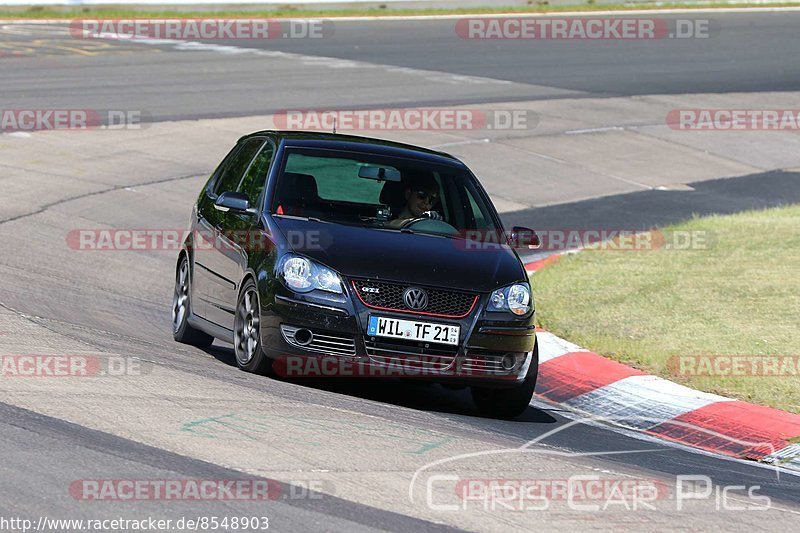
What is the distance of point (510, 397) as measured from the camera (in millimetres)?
8727

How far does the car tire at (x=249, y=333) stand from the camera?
8.46 meters

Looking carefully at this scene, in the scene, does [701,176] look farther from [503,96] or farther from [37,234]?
[37,234]

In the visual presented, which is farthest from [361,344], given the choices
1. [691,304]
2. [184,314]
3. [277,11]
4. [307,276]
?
[277,11]

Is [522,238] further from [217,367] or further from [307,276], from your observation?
[217,367]

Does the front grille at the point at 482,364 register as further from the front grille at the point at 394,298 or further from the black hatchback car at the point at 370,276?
the front grille at the point at 394,298

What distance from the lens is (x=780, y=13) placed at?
4053cm

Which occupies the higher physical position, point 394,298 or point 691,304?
point 394,298

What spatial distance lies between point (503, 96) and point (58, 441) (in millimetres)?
19568

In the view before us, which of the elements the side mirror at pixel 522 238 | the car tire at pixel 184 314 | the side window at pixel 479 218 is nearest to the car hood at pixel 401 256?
the side mirror at pixel 522 238

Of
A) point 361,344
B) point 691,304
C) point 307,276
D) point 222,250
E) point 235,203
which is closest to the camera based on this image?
point 361,344

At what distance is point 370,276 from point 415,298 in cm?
30

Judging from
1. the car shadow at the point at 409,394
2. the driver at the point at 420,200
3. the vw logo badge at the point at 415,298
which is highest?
the driver at the point at 420,200

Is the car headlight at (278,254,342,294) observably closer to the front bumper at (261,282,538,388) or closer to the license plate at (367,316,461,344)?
the front bumper at (261,282,538,388)

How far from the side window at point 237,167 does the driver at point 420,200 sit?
123 centimetres
